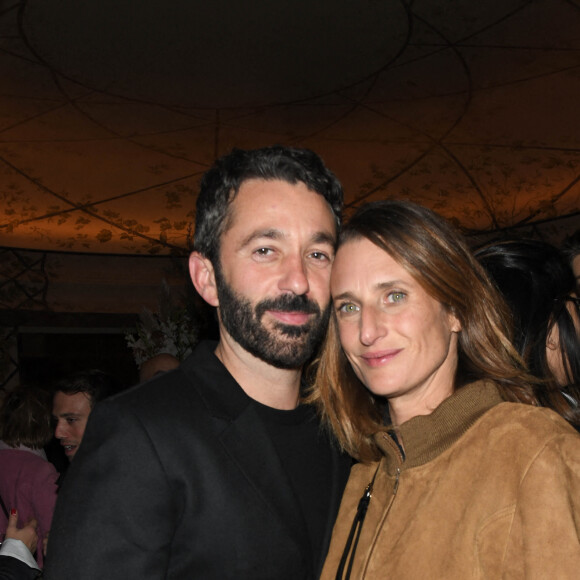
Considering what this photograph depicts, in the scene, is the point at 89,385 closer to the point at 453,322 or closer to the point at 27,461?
the point at 27,461

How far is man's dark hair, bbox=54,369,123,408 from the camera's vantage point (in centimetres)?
391

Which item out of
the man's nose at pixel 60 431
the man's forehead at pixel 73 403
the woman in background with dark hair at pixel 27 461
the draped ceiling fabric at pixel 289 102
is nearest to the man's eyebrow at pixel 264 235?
the woman in background with dark hair at pixel 27 461

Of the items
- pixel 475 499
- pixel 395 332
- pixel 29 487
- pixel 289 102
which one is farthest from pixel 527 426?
pixel 289 102

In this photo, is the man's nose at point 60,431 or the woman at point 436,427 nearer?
the woman at point 436,427

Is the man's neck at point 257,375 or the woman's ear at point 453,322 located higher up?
the woman's ear at point 453,322

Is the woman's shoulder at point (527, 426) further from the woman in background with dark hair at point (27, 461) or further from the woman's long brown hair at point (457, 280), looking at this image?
the woman in background with dark hair at point (27, 461)

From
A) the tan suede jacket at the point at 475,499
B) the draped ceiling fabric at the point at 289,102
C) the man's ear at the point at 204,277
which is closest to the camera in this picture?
the tan suede jacket at the point at 475,499

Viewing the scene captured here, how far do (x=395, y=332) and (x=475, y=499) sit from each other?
39cm

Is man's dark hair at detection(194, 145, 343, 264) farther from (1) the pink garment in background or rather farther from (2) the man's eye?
(1) the pink garment in background

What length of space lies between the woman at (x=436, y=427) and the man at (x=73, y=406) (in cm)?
242

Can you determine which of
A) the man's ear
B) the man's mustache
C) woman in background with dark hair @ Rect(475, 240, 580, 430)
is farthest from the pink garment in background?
woman in background with dark hair @ Rect(475, 240, 580, 430)

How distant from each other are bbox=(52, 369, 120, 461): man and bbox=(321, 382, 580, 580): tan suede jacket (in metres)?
2.51

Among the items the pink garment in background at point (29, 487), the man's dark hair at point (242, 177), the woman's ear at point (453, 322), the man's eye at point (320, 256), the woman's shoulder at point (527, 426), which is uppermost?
the man's dark hair at point (242, 177)

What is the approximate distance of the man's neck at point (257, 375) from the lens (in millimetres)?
1785
